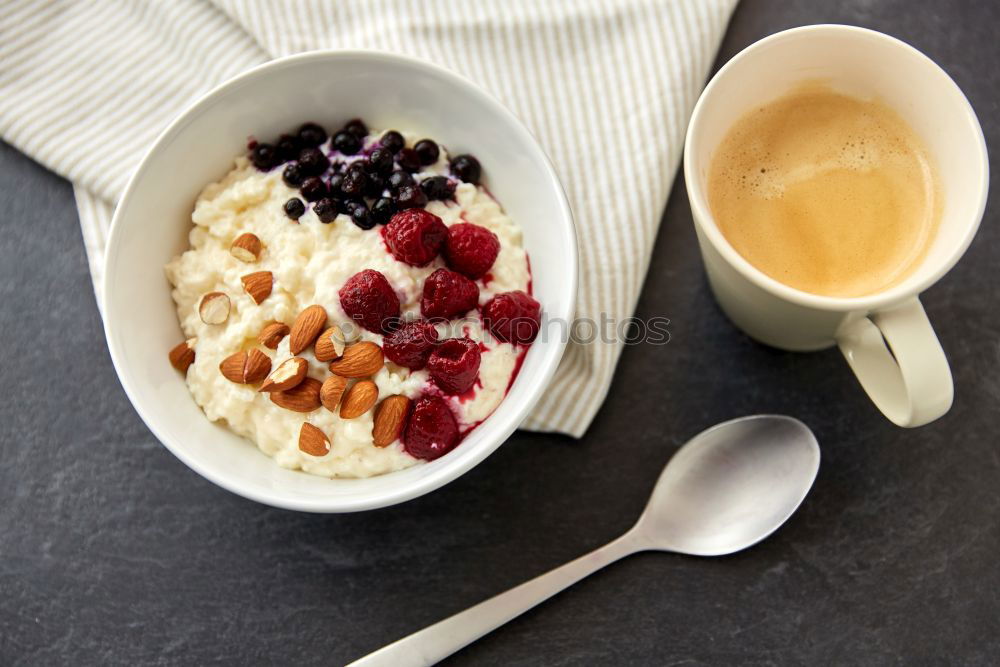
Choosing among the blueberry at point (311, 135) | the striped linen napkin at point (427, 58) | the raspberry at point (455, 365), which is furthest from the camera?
the striped linen napkin at point (427, 58)

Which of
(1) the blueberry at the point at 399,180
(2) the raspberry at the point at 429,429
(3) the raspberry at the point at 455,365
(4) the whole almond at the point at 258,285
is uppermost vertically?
(1) the blueberry at the point at 399,180

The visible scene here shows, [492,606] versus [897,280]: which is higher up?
[897,280]

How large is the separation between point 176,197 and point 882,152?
1362mm

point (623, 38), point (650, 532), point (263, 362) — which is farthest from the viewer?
point (623, 38)

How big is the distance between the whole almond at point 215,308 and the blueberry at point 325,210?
234 mm

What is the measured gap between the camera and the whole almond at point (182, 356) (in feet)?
5.04

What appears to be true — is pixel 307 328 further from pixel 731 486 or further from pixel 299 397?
pixel 731 486

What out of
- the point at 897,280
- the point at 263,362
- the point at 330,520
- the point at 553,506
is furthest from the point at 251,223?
the point at 897,280

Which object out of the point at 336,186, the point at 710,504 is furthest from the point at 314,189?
the point at 710,504

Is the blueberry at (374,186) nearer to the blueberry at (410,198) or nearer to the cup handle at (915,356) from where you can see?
the blueberry at (410,198)

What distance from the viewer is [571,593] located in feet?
5.55

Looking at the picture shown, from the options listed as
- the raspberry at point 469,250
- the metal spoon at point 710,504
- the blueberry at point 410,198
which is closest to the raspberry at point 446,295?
the raspberry at point 469,250

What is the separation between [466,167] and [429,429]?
0.53 metres

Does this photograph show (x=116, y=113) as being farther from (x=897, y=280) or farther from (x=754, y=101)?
(x=897, y=280)
